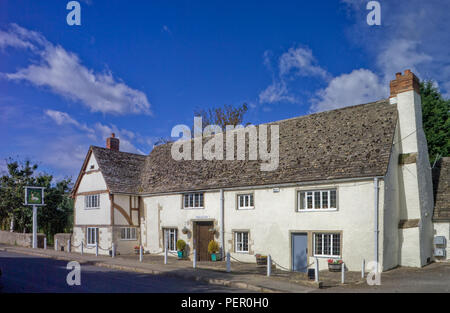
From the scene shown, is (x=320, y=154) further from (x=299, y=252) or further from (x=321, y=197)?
(x=299, y=252)

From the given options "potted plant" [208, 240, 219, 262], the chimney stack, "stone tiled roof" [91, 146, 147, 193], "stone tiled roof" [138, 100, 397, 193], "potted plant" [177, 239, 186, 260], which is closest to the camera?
"stone tiled roof" [138, 100, 397, 193]

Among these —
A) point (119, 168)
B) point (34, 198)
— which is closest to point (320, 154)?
point (119, 168)

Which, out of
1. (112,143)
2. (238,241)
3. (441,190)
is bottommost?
(238,241)

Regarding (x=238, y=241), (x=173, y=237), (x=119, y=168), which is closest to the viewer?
(x=238, y=241)

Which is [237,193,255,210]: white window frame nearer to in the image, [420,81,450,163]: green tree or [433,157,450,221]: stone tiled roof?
[433,157,450,221]: stone tiled roof

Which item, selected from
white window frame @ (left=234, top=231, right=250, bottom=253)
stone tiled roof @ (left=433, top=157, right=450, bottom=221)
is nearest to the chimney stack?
stone tiled roof @ (left=433, top=157, right=450, bottom=221)

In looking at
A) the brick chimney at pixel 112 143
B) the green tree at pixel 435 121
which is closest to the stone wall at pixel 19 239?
the brick chimney at pixel 112 143

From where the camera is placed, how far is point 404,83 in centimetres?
2045

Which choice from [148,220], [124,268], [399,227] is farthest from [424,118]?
[124,268]

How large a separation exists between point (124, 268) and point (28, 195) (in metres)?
15.4

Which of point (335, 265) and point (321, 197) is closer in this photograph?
point (335, 265)

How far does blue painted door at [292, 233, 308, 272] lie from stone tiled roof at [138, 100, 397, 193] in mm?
2980

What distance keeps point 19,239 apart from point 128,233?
12.8 metres

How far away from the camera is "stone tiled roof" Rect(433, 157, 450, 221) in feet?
67.7
